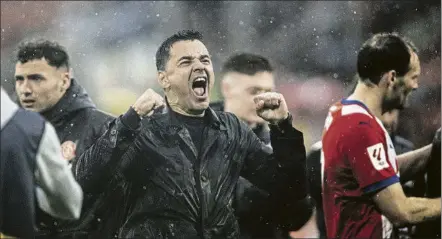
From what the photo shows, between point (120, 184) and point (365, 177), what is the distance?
673 mm

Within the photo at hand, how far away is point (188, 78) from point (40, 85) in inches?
16.2

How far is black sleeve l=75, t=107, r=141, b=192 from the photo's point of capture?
1.96 m

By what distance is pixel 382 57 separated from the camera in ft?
6.82

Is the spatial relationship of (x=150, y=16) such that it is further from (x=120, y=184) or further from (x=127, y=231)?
(x=127, y=231)

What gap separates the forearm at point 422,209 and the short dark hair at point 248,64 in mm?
546

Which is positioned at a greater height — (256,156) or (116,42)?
(116,42)

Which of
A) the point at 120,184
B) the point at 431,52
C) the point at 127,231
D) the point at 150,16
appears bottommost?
the point at 127,231

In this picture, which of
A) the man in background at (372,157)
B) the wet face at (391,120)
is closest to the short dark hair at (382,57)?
the man in background at (372,157)

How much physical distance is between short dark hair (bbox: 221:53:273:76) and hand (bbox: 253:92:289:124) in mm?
106

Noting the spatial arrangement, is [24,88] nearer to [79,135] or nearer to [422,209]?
[79,135]

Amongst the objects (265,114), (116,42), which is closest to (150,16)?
(116,42)

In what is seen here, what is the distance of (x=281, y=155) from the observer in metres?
1.99

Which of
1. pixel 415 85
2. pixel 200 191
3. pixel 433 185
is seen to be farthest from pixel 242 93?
pixel 433 185

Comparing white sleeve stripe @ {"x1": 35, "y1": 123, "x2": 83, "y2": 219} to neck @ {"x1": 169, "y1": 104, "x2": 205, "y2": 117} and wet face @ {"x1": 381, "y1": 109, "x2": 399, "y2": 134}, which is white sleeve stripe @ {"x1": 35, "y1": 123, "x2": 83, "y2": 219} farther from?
wet face @ {"x1": 381, "y1": 109, "x2": 399, "y2": 134}
